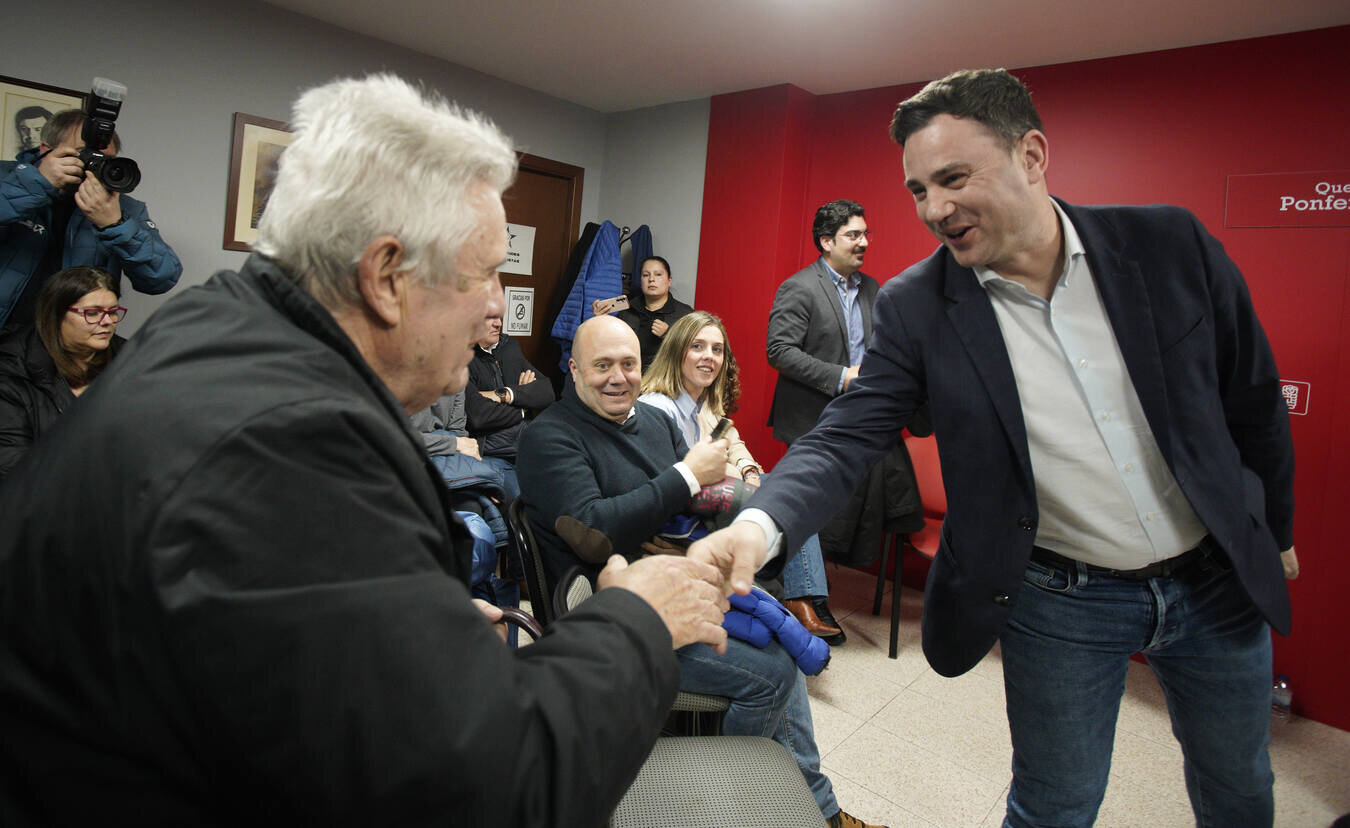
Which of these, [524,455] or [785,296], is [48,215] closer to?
[524,455]

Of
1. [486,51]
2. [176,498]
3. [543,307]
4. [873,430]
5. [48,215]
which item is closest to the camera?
[176,498]

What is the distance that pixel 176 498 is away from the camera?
21.0 inches

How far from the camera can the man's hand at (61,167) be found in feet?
9.25

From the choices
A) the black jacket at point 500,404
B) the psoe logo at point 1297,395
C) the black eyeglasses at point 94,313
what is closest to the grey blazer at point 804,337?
the black jacket at point 500,404

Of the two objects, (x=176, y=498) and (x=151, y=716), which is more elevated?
(x=176, y=498)

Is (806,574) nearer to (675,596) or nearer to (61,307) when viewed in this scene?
(675,596)

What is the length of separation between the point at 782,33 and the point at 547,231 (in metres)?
2.24

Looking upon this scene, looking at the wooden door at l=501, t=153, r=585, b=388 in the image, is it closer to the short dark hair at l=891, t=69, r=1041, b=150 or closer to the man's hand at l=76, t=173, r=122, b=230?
the man's hand at l=76, t=173, r=122, b=230

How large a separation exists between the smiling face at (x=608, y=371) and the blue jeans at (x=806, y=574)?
1120mm

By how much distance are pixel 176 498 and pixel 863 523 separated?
2.99 m

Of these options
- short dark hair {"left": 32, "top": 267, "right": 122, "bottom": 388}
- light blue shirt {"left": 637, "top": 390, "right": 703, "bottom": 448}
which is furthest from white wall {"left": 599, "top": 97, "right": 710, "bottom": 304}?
short dark hair {"left": 32, "top": 267, "right": 122, "bottom": 388}

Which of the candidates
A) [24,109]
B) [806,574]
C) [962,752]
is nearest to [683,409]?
[806,574]

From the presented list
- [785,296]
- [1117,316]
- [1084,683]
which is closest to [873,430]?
[1117,316]

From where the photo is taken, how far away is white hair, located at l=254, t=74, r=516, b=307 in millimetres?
736
